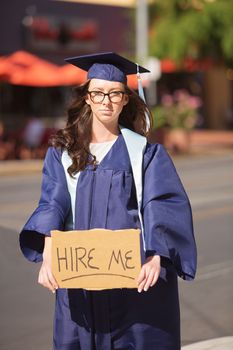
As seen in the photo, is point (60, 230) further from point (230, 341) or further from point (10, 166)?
point (10, 166)

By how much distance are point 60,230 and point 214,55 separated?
2159cm

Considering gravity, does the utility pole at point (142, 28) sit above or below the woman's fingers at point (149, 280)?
above

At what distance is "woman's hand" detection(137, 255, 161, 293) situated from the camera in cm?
270

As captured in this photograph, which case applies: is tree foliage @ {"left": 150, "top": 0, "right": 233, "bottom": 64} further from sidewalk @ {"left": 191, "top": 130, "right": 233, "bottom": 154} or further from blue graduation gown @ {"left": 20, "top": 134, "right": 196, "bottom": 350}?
blue graduation gown @ {"left": 20, "top": 134, "right": 196, "bottom": 350}

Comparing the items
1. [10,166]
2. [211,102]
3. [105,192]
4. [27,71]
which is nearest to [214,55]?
[27,71]

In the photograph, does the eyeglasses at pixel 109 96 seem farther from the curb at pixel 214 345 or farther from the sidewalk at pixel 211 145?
the sidewalk at pixel 211 145

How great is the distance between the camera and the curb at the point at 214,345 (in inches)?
168

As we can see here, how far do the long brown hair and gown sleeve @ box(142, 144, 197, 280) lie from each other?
229 millimetres

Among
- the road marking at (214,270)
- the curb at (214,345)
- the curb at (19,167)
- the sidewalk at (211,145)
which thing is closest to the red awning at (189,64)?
the sidewalk at (211,145)

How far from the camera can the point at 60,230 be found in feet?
9.31

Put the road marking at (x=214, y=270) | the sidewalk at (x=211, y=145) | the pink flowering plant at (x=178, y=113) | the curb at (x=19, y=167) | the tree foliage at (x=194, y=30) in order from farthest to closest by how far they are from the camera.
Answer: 1. the sidewalk at (x=211, y=145)
2. the tree foliage at (x=194, y=30)
3. the pink flowering plant at (x=178, y=113)
4. the curb at (x=19, y=167)
5. the road marking at (x=214, y=270)

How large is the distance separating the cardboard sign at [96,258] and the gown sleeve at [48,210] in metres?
0.11

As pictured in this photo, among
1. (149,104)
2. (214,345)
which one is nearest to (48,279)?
(214,345)

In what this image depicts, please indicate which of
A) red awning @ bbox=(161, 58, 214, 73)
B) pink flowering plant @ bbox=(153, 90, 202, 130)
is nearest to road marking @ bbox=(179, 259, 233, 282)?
pink flowering plant @ bbox=(153, 90, 202, 130)
